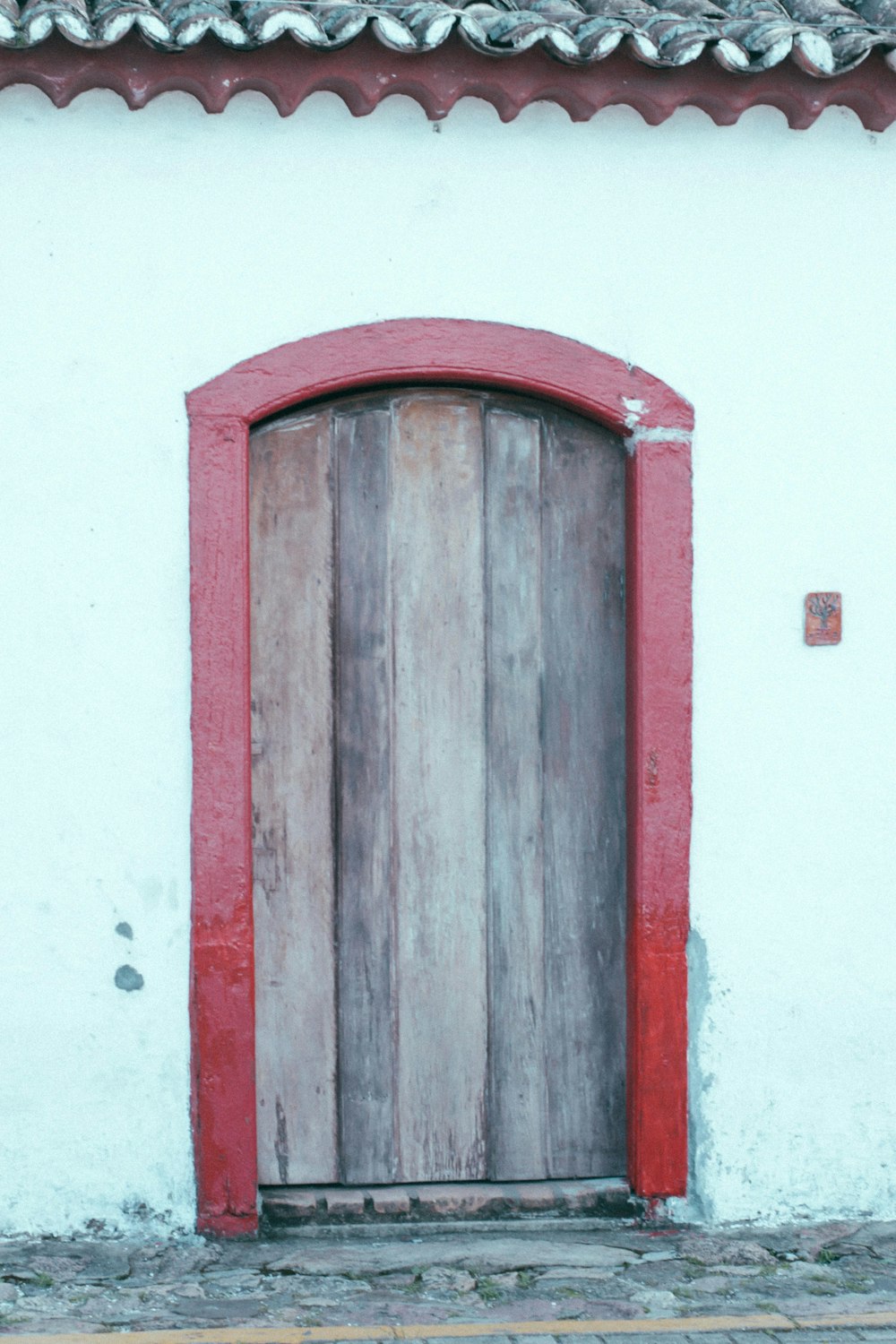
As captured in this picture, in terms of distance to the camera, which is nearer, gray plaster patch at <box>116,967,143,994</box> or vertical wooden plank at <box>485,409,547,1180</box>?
gray plaster patch at <box>116,967,143,994</box>

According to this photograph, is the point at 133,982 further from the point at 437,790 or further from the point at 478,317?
the point at 478,317

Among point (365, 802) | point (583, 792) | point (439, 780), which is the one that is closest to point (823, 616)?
point (583, 792)

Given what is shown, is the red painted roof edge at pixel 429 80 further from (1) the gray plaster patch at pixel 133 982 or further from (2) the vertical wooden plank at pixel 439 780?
(1) the gray plaster patch at pixel 133 982

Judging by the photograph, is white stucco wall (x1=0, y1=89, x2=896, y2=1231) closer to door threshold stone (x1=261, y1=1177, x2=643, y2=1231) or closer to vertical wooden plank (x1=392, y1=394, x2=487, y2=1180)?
door threshold stone (x1=261, y1=1177, x2=643, y2=1231)

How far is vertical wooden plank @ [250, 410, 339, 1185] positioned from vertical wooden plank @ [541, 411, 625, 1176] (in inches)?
26.4

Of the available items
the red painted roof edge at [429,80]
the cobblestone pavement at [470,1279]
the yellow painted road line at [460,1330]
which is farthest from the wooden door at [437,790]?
the red painted roof edge at [429,80]

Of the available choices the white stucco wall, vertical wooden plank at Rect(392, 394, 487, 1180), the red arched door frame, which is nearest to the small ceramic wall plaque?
the white stucco wall

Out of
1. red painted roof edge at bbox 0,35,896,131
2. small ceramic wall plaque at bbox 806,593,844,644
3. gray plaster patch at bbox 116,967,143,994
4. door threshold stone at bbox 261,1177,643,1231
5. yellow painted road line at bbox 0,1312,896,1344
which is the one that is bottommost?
yellow painted road line at bbox 0,1312,896,1344

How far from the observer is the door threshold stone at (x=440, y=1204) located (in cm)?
423

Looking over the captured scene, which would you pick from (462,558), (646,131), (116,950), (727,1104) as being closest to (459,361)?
(462,558)

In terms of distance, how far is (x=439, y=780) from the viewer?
4.31 metres

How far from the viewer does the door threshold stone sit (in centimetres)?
423

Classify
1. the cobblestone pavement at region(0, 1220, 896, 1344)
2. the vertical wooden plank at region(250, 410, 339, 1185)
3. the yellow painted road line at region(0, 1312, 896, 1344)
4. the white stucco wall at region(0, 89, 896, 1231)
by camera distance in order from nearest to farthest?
1. the yellow painted road line at region(0, 1312, 896, 1344)
2. the cobblestone pavement at region(0, 1220, 896, 1344)
3. the white stucco wall at region(0, 89, 896, 1231)
4. the vertical wooden plank at region(250, 410, 339, 1185)

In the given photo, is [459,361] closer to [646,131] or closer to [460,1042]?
[646,131]
